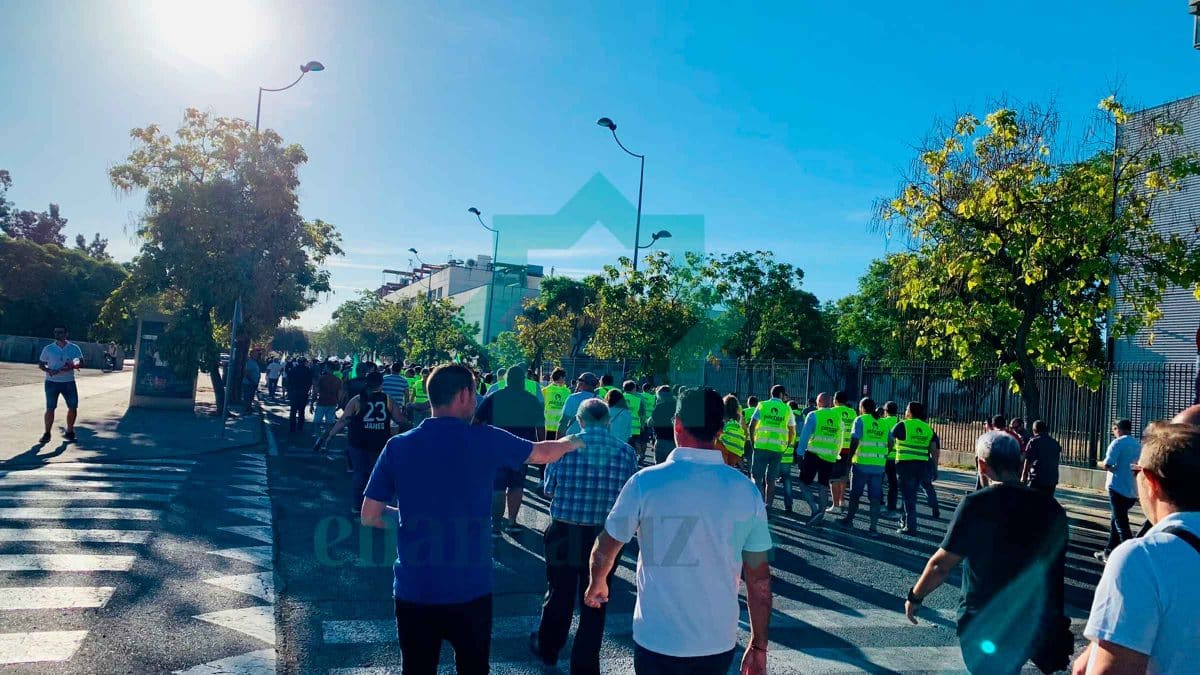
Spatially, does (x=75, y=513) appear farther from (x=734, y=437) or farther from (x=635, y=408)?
(x=635, y=408)

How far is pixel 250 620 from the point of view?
5641 mm

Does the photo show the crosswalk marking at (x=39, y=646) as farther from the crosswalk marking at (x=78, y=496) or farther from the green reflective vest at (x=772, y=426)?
the green reflective vest at (x=772, y=426)

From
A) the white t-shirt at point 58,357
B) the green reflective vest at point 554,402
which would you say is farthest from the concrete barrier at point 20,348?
the green reflective vest at point 554,402

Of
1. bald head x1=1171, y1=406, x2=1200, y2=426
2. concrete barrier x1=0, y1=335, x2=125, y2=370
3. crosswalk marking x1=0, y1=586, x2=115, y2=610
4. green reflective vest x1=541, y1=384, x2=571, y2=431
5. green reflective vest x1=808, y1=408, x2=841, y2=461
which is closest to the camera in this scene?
bald head x1=1171, y1=406, x2=1200, y2=426

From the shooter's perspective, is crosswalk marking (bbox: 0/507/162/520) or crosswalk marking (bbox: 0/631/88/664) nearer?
crosswalk marking (bbox: 0/631/88/664)

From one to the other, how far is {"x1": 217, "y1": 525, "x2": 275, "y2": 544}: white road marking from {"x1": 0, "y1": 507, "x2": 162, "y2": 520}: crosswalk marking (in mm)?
941

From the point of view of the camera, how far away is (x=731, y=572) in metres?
3.12

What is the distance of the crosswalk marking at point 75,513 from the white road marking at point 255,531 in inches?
37.1

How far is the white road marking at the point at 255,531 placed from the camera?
8186mm

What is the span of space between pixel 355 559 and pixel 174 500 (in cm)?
350

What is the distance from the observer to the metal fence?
639 inches

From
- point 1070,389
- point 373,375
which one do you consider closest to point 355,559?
point 373,375

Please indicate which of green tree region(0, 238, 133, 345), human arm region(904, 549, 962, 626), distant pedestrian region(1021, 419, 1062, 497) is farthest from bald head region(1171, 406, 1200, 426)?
green tree region(0, 238, 133, 345)

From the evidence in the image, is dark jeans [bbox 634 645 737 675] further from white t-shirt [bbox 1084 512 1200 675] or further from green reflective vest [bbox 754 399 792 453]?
green reflective vest [bbox 754 399 792 453]
